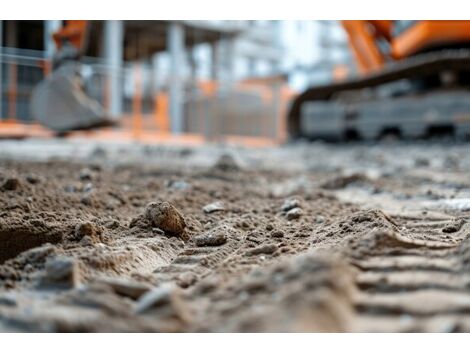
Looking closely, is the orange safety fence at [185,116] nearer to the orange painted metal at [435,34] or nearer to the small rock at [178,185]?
the orange painted metal at [435,34]

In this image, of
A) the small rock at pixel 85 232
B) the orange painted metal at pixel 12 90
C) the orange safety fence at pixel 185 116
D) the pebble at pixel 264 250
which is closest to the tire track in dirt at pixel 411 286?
the pebble at pixel 264 250

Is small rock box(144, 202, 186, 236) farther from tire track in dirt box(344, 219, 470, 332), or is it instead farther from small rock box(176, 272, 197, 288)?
tire track in dirt box(344, 219, 470, 332)

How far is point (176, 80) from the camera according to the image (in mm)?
14500

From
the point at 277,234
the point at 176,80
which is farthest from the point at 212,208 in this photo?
the point at 176,80

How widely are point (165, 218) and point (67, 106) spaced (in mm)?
5765

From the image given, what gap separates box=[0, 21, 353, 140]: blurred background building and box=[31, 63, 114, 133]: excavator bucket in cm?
67

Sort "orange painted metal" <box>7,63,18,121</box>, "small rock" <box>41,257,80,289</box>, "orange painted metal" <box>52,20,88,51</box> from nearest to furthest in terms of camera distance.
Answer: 1. "small rock" <box>41,257,80,289</box>
2. "orange painted metal" <box>52,20,88,51</box>
3. "orange painted metal" <box>7,63,18,121</box>

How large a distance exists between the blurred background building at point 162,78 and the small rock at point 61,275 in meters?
7.01

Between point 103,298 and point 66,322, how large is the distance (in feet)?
0.52

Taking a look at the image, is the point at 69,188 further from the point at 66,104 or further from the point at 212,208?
the point at 66,104

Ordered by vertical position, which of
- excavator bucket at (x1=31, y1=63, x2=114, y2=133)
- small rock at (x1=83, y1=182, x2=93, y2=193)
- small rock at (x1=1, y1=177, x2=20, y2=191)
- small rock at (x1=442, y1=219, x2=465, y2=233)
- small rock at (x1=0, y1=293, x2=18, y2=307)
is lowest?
small rock at (x1=0, y1=293, x2=18, y2=307)

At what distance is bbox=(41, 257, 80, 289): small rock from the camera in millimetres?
1646

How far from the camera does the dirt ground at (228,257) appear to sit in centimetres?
136

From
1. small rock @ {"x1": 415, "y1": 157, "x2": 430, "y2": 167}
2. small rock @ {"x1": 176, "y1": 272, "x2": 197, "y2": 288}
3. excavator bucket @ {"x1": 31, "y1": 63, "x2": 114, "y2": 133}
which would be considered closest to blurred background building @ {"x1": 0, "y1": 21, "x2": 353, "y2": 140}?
excavator bucket @ {"x1": 31, "y1": 63, "x2": 114, "y2": 133}
